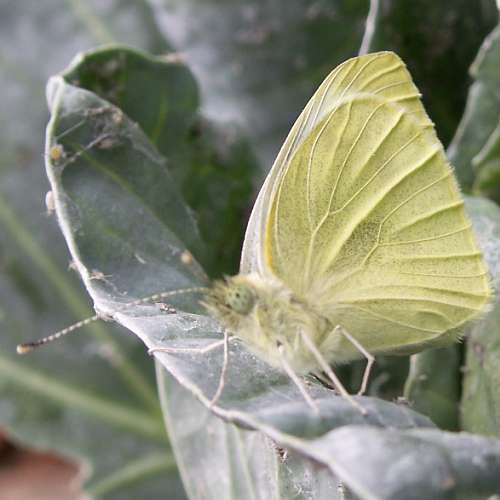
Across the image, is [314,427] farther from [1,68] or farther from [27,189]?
[1,68]

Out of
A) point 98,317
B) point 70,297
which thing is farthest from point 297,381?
point 70,297

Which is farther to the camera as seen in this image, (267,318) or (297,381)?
(267,318)

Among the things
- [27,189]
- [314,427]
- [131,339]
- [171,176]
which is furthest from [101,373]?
[314,427]

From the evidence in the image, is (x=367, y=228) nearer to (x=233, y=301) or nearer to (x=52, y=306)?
(x=233, y=301)

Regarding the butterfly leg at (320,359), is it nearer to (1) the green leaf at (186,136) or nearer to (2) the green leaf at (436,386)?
(2) the green leaf at (436,386)

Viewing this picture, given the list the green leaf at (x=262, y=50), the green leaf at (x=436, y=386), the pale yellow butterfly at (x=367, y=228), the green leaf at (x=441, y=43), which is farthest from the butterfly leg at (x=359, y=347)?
the green leaf at (x=262, y=50)

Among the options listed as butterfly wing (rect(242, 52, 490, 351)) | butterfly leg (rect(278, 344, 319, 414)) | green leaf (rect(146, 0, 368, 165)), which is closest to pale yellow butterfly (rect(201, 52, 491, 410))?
butterfly wing (rect(242, 52, 490, 351))
